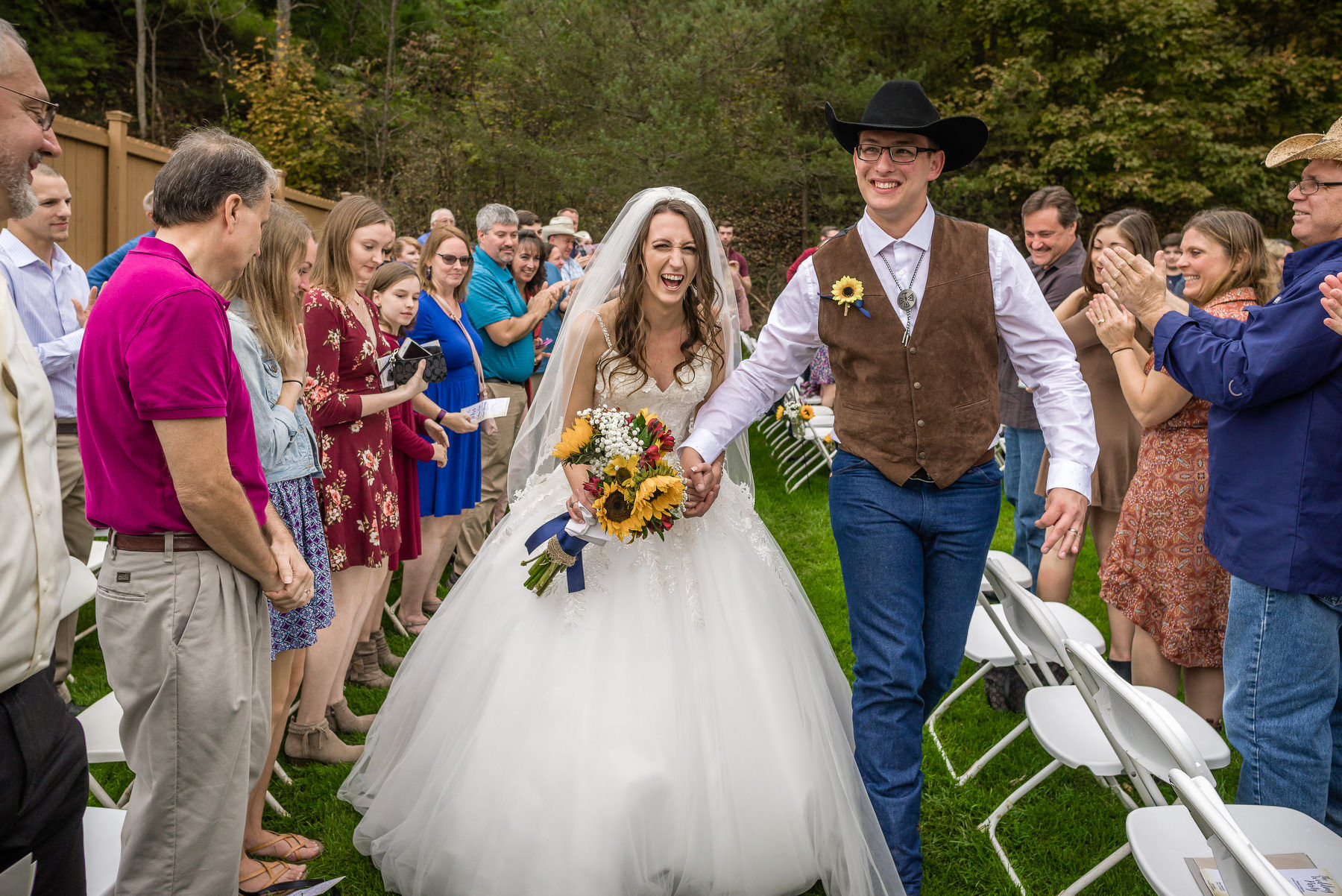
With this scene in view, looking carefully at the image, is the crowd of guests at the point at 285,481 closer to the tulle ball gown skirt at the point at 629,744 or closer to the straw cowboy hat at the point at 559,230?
the tulle ball gown skirt at the point at 629,744

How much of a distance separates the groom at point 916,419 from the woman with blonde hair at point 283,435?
175 centimetres

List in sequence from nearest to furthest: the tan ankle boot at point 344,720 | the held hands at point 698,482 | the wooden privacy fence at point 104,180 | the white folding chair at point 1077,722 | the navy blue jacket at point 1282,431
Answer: the navy blue jacket at point 1282,431 < the white folding chair at point 1077,722 < the held hands at point 698,482 < the tan ankle boot at point 344,720 < the wooden privacy fence at point 104,180

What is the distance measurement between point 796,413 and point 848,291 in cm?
609

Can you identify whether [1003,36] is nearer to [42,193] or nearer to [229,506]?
[42,193]

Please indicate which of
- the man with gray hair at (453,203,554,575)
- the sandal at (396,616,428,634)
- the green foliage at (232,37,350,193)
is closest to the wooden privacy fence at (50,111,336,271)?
the man with gray hair at (453,203,554,575)

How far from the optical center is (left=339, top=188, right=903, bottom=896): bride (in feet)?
9.18

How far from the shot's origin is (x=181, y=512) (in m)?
2.22

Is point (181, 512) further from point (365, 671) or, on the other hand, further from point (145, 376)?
point (365, 671)

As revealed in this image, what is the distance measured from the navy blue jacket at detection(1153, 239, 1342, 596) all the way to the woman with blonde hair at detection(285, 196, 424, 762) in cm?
298

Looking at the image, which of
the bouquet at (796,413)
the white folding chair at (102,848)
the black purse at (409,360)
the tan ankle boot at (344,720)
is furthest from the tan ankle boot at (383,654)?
the bouquet at (796,413)

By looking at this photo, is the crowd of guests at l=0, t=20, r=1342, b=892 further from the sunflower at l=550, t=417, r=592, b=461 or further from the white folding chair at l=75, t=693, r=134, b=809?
the sunflower at l=550, t=417, r=592, b=461

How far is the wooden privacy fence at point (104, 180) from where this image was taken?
26.9 ft

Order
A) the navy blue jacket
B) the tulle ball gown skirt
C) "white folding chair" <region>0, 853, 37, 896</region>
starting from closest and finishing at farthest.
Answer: "white folding chair" <region>0, 853, 37, 896</region> < the navy blue jacket < the tulle ball gown skirt

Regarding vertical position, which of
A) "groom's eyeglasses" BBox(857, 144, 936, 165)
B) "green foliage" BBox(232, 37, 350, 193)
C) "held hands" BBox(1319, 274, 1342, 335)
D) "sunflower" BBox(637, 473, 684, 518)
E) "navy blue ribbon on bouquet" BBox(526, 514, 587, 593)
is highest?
"green foliage" BBox(232, 37, 350, 193)
